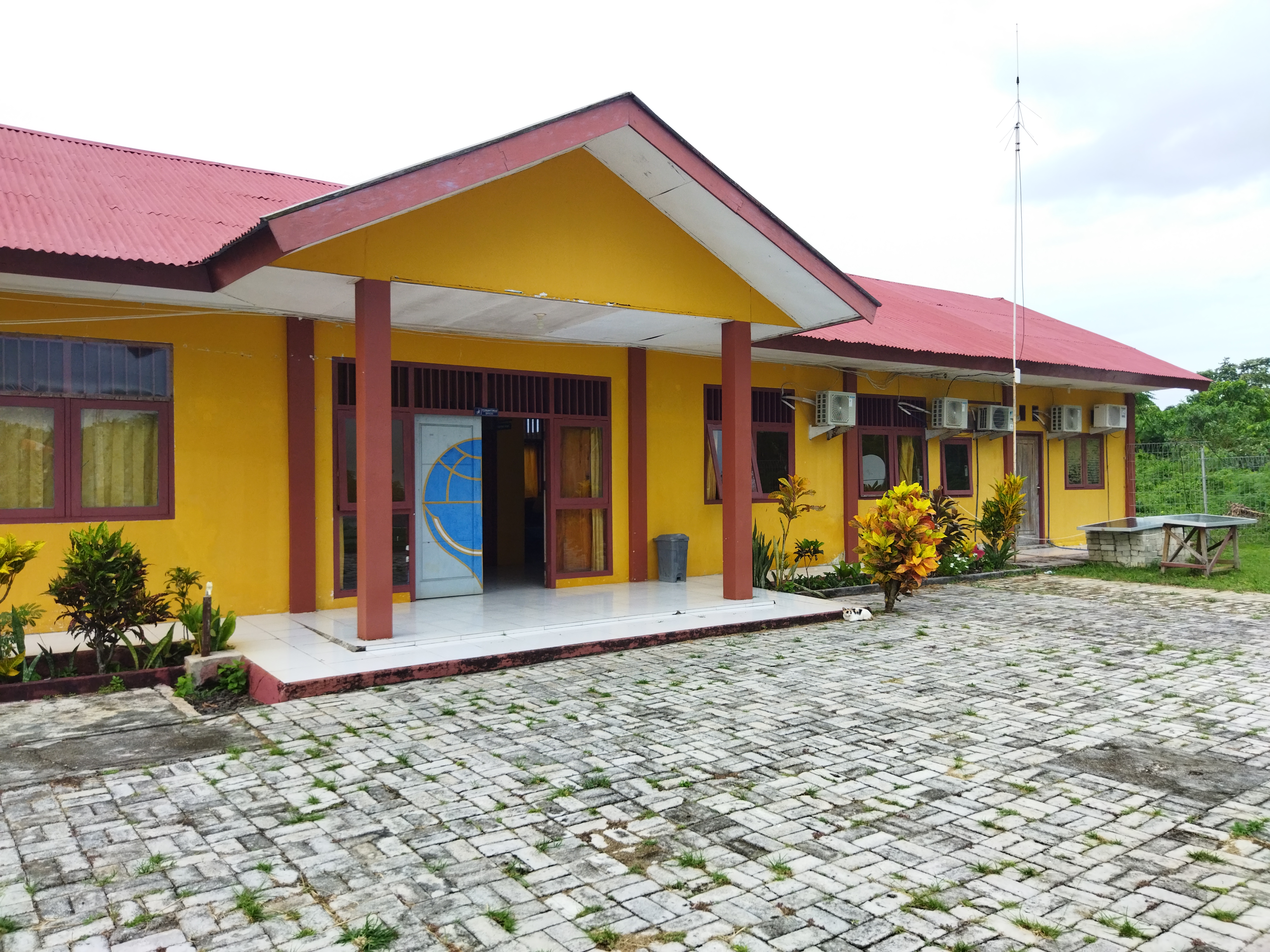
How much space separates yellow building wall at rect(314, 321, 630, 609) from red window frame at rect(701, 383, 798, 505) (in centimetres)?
142

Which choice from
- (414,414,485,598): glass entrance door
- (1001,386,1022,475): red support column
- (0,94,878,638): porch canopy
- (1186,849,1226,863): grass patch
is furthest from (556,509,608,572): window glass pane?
(1001,386,1022,475): red support column

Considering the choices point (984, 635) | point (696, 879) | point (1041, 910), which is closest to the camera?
point (1041, 910)

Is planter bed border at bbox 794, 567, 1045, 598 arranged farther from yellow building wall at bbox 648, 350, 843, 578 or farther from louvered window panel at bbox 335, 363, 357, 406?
louvered window panel at bbox 335, 363, 357, 406

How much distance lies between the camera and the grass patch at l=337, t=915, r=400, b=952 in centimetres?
301

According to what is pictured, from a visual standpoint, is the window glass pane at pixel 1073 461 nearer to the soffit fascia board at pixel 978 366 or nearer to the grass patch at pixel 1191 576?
the soffit fascia board at pixel 978 366

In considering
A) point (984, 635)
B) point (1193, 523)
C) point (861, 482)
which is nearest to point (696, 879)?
point (984, 635)

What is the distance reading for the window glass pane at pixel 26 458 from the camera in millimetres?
7742

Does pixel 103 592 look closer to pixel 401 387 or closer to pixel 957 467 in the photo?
pixel 401 387

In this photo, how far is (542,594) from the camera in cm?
1041

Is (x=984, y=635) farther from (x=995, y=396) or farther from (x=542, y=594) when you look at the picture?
(x=995, y=396)

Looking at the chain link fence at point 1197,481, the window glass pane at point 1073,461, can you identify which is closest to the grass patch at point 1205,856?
the window glass pane at point 1073,461

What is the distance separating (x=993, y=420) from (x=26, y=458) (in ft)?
46.1

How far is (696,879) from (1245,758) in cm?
351

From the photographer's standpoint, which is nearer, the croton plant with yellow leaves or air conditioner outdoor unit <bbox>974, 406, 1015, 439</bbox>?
the croton plant with yellow leaves
